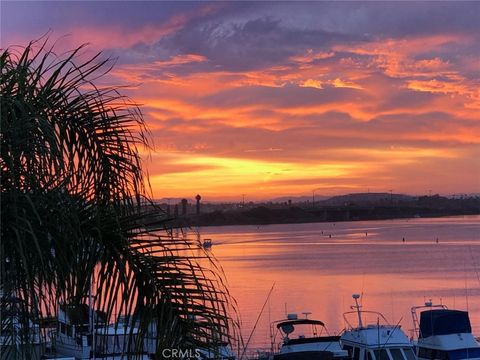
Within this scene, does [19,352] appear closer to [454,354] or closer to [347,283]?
[454,354]

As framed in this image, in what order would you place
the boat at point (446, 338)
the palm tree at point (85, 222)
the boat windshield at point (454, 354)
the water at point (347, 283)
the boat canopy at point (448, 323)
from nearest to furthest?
the palm tree at point (85, 222) < the boat windshield at point (454, 354) < the boat at point (446, 338) < the boat canopy at point (448, 323) < the water at point (347, 283)

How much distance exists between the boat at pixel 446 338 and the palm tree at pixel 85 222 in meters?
15.1

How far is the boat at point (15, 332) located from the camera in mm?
3711

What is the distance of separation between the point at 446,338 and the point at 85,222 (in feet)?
52.0

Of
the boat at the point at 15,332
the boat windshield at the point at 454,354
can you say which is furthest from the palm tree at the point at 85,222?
the boat windshield at the point at 454,354

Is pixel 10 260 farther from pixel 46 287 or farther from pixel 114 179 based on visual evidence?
pixel 114 179

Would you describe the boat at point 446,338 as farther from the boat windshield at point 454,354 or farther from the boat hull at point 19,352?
the boat hull at point 19,352

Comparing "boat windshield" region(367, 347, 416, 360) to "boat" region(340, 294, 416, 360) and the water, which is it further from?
the water

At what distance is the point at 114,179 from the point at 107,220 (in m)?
0.35

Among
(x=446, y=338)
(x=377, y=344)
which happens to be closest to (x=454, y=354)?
(x=446, y=338)

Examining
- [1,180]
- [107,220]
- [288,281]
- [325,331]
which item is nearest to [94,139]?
[107,220]

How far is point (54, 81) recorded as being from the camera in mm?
3848

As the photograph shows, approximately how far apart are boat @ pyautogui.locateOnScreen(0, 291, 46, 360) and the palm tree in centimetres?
2

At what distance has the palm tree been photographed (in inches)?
134
